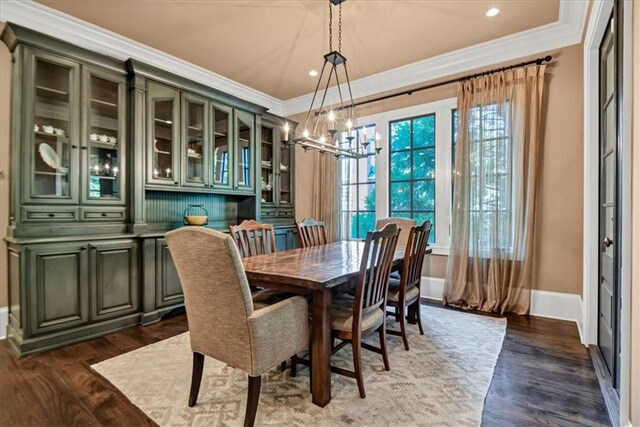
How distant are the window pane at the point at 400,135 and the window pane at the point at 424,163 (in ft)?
0.62

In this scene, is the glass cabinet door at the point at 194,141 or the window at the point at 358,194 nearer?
the glass cabinet door at the point at 194,141

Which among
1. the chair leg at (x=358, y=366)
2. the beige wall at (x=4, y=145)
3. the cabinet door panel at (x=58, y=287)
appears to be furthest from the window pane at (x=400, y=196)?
the beige wall at (x=4, y=145)

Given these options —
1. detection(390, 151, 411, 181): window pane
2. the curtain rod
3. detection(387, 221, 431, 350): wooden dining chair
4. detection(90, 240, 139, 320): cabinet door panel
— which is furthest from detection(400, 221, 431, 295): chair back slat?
detection(90, 240, 139, 320): cabinet door panel

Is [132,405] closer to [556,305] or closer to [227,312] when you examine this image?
[227,312]

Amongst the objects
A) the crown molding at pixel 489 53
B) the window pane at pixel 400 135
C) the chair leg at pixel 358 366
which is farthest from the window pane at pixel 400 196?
the chair leg at pixel 358 366

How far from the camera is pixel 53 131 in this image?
2.85 metres

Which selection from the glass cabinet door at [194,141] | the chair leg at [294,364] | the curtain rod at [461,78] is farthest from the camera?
the glass cabinet door at [194,141]

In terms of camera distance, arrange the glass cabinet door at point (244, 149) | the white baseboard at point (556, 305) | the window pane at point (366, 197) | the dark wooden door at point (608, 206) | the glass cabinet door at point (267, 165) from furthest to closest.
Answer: the glass cabinet door at point (267, 165), the window pane at point (366, 197), the glass cabinet door at point (244, 149), the white baseboard at point (556, 305), the dark wooden door at point (608, 206)

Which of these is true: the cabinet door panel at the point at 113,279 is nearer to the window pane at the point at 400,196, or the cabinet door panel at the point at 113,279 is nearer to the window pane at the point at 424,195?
the window pane at the point at 400,196

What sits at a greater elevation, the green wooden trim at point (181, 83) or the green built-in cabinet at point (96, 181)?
the green wooden trim at point (181, 83)

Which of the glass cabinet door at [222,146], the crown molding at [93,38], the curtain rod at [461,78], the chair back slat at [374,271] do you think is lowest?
the chair back slat at [374,271]

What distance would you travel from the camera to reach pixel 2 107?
2.80 meters

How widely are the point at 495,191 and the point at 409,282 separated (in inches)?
61.9

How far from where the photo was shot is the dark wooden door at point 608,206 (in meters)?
2.00
